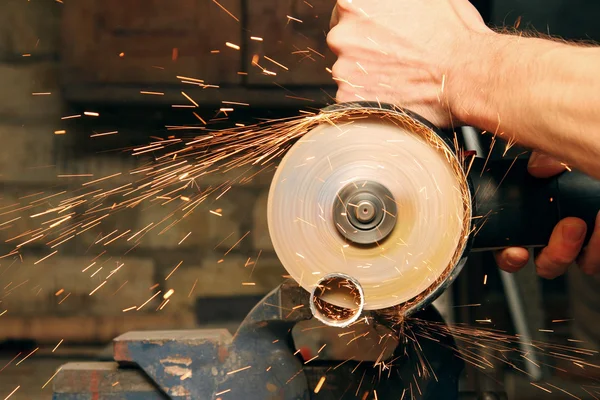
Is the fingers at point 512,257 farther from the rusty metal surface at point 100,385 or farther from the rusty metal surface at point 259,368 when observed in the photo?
the rusty metal surface at point 100,385

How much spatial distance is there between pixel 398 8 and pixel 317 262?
0.52 meters

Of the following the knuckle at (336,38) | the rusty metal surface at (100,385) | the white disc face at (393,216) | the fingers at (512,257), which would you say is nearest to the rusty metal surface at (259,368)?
the rusty metal surface at (100,385)

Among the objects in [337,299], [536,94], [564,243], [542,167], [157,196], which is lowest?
[157,196]

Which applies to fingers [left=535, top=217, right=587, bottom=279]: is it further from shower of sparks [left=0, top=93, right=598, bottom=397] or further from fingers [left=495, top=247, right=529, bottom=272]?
shower of sparks [left=0, top=93, right=598, bottom=397]

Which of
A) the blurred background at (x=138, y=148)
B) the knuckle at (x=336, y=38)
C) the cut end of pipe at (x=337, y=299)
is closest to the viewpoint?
the cut end of pipe at (x=337, y=299)

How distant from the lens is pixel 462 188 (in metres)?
1.03

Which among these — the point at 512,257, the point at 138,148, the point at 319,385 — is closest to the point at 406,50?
the point at 512,257

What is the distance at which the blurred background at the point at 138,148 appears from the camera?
94.3 inches

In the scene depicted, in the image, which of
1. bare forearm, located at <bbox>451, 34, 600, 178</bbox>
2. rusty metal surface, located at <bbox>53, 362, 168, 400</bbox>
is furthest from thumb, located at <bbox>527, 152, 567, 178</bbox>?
rusty metal surface, located at <bbox>53, 362, 168, 400</bbox>

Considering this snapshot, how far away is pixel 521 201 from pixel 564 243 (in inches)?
5.3

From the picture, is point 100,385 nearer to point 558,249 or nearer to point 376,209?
point 376,209

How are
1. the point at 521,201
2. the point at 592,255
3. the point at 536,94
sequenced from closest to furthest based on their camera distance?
the point at 536,94 < the point at 521,201 < the point at 592,255

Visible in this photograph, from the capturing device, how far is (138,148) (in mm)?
2562

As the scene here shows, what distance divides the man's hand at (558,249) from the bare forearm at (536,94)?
127 millimetres
